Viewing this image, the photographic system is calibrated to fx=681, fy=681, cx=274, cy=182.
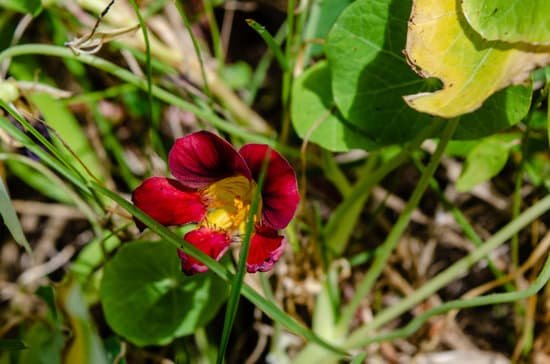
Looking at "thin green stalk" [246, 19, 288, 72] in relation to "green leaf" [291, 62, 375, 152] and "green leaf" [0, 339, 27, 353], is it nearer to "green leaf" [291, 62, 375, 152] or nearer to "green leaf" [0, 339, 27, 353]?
"green leaf" [291, 62, 375, 152]

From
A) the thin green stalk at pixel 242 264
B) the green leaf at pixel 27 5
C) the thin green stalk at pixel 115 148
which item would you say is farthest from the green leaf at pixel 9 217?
the thin green stalk at pixel 115 148

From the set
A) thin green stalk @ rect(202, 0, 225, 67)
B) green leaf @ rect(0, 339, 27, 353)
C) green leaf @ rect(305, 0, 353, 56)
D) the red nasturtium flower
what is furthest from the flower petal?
thin green stalk @ rect(202, 0, 225, 67)

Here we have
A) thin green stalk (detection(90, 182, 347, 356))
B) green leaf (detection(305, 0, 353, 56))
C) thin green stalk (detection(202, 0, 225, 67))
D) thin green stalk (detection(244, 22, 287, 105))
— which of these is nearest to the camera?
thin green stalk (detection(90, 182, 347, 356))

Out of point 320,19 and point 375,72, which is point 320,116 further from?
point 320,19

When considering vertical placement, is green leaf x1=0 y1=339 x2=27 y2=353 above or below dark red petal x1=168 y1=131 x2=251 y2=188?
below

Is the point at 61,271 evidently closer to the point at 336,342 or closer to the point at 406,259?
the point at 336,342

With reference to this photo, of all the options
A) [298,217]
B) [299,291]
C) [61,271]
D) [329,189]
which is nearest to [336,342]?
[299,291]
